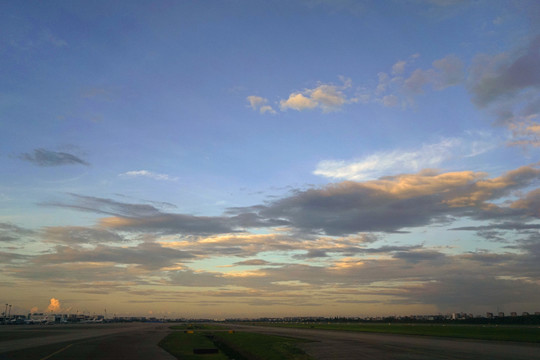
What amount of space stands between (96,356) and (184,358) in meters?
8.47

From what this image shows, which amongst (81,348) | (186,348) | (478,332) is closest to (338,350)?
(186,348)

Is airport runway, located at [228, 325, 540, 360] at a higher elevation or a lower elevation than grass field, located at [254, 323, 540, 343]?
higher

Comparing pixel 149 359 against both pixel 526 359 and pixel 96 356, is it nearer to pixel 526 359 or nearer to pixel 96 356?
pixel 96 356

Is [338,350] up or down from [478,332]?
up

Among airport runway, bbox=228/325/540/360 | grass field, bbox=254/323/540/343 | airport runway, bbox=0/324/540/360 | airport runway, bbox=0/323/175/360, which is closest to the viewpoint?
airport runway, bbox=0/323/175/360

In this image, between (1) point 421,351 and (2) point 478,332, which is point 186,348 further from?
(2) point 478,332

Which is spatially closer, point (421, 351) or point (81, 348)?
point (421, 351)

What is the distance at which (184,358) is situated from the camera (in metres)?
37.3

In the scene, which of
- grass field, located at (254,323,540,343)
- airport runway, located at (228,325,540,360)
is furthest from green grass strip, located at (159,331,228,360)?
grass field, located at (254,323,540,343)

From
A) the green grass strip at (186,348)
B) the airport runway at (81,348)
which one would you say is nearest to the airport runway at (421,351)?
the green grass strip at (186,348)

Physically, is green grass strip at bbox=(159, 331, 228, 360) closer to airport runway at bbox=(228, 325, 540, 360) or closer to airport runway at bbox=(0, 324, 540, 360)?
airport runway at bbox=(0, 324, 540, 360)

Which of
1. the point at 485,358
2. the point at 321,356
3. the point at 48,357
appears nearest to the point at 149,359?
the point at 48,357

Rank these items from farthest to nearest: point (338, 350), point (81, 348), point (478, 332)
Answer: point (478, 332) < point (81, 348) < point (338, 350)

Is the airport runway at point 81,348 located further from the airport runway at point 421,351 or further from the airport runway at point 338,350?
the airport runway at point 421,351
